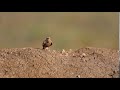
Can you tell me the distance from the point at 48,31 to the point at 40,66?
582cm

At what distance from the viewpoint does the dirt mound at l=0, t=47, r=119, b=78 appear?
31.9 ft

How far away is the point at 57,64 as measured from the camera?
9.99 metres

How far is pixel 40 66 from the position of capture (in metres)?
9.92

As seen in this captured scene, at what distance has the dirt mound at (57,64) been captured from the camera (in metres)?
9.72

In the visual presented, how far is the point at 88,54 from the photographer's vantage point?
34.3 ft
